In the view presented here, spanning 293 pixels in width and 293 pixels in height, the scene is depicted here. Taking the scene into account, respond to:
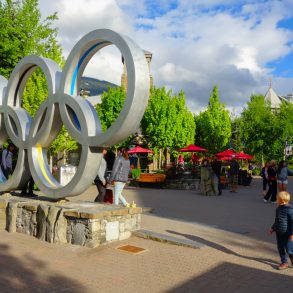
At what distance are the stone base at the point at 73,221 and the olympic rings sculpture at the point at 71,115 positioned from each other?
0.62 metres

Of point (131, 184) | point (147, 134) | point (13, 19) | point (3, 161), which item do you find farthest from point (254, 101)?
point (3, 161)

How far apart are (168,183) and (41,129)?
12.8 meters

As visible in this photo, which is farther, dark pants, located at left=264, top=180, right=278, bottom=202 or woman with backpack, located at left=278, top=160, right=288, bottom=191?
dark pants, located at left=264, top=180, right=278, bottom=202

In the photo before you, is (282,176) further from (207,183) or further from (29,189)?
(29,189)

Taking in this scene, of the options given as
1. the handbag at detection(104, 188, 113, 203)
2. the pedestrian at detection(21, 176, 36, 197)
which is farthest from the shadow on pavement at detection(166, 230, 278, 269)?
the pedestrian at detection(21, 176, 36, 197)

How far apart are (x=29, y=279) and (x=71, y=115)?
4.10m

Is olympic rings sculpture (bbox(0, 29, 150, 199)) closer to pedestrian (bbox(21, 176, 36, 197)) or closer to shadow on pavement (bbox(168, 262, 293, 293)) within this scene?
pedestrian (bbox(21, 176, 36, 197))

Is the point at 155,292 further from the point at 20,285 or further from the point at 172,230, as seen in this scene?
the point at 172,230

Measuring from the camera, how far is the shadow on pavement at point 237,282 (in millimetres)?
5348

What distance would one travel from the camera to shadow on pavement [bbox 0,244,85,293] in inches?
211

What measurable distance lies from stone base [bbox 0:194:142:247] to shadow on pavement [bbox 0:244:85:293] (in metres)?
1.09

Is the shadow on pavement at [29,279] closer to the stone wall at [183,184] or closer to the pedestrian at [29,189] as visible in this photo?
the pedestrian at [29,189]

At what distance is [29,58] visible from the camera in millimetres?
10234

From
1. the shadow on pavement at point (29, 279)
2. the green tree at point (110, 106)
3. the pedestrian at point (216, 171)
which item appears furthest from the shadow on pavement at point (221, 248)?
the green tree at point (110, 106)
